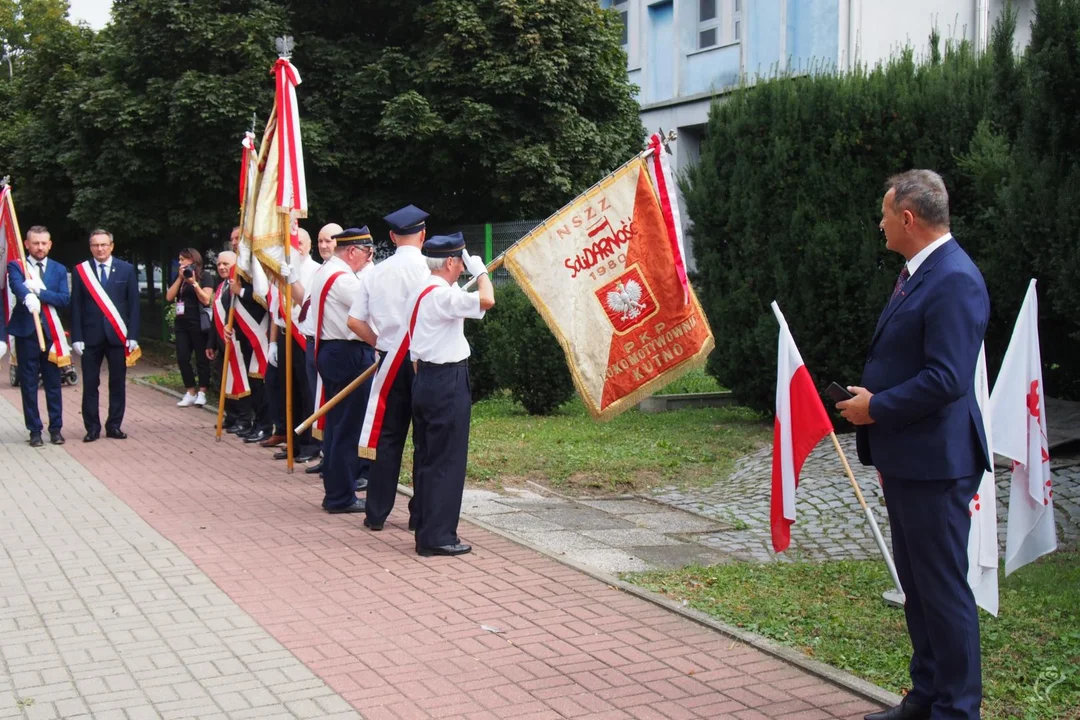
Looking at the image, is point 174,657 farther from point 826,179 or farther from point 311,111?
point 311,111

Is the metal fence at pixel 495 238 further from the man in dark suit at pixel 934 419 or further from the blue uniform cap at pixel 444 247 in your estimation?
the man in dark suit at pixel 934 419

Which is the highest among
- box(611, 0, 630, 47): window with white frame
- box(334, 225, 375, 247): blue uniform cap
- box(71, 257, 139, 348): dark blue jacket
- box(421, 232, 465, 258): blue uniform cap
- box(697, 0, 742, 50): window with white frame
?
box(611, 0, 630, 47): window with white frame

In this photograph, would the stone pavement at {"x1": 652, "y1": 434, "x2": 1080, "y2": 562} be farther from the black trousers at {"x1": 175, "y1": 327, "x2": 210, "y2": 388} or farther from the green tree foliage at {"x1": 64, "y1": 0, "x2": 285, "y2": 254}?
the green tree foliage at {"x1": 64, "y1": 0, "x2": 285, "y2": 254}

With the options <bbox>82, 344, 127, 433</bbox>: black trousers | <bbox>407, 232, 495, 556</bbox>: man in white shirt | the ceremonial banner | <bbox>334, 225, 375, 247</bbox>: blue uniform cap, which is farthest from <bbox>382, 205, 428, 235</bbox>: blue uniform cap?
<bbox>82, 344, 127, 433</bbox>: black trousers

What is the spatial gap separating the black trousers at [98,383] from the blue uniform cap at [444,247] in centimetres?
652

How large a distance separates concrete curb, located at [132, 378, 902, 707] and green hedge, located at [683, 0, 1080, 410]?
14.2 feet

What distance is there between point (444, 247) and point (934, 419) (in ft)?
12.6

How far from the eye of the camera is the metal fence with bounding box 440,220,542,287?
17641mm

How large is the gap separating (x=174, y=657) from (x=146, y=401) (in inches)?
475

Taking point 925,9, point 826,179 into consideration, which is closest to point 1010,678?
point 826,179

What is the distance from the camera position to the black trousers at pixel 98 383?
1280 centimetres

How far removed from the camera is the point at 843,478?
A: 9.94 metres

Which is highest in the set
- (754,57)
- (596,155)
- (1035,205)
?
(754,57)

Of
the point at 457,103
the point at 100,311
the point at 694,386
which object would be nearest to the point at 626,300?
the point at 100,311
